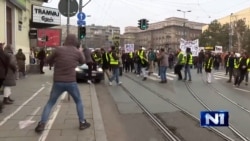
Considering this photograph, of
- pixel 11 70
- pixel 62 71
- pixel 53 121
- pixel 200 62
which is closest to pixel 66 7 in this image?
pixel 11 70

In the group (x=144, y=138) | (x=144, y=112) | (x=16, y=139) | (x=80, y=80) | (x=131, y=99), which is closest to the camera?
(x=16, y=139)

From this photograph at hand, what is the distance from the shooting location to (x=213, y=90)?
1931 centimetres

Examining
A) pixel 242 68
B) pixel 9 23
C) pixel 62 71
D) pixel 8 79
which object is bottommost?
pixel 242 68

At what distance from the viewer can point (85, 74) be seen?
72.5ft

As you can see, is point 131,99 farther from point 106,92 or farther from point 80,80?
point 80,80

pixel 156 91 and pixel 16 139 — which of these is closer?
pixel 16 139

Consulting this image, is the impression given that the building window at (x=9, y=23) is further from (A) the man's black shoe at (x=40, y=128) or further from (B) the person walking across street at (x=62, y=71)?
(A) the man's black shoe at (x=40, y=128)

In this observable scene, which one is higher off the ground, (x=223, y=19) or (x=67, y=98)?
(x=223, y=19)

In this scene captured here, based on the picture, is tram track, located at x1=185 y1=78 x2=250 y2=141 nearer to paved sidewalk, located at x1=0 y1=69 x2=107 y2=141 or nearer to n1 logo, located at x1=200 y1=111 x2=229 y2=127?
paved sidewalk, located at x1=0 y1=69 x2=107 y2=141

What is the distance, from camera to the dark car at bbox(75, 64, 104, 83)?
2208 cm

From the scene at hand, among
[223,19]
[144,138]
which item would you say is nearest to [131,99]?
[144,138]

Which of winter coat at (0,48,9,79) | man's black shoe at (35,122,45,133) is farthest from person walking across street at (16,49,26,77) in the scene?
man's black shoe at (35,122,45,133)

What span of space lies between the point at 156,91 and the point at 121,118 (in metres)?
7.06

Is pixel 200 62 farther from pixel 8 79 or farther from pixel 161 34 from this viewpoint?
pixel 161 34
